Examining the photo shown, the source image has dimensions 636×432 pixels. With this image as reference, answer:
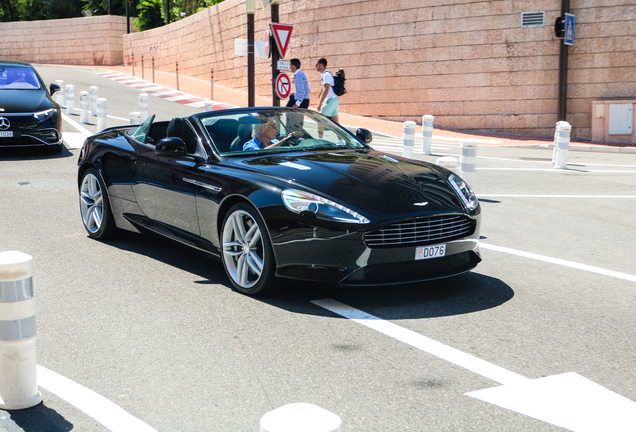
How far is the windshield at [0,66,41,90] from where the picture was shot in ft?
47.0

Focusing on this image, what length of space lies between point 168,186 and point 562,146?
9.46 meters

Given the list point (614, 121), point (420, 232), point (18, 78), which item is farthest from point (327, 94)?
point (420, 232)

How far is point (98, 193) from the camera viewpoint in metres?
7.27

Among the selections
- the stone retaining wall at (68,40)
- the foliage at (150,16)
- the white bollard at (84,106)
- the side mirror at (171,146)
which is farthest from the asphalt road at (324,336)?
the foliage at (150,16)

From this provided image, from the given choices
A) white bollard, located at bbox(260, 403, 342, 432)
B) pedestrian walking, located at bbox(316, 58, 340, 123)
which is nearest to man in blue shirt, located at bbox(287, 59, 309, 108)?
pedestrian walking, located at bbox(316, 58, 340, 123)

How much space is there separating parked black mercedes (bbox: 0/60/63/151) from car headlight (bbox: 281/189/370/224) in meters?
9.79

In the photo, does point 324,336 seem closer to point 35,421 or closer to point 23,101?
point 35,421

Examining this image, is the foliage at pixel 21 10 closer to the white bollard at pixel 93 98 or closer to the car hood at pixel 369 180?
the white bollard at pixel 93 98

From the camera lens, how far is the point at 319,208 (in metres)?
4.94

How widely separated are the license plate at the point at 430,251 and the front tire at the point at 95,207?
3344 mm

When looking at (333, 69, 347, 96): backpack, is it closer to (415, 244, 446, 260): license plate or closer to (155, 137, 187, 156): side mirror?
(155, 137, 187, 156): side mirror

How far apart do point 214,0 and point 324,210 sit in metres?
41.2

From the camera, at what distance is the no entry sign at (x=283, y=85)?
56.0 ft

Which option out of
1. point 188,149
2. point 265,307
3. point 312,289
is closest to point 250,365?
point 265,307
